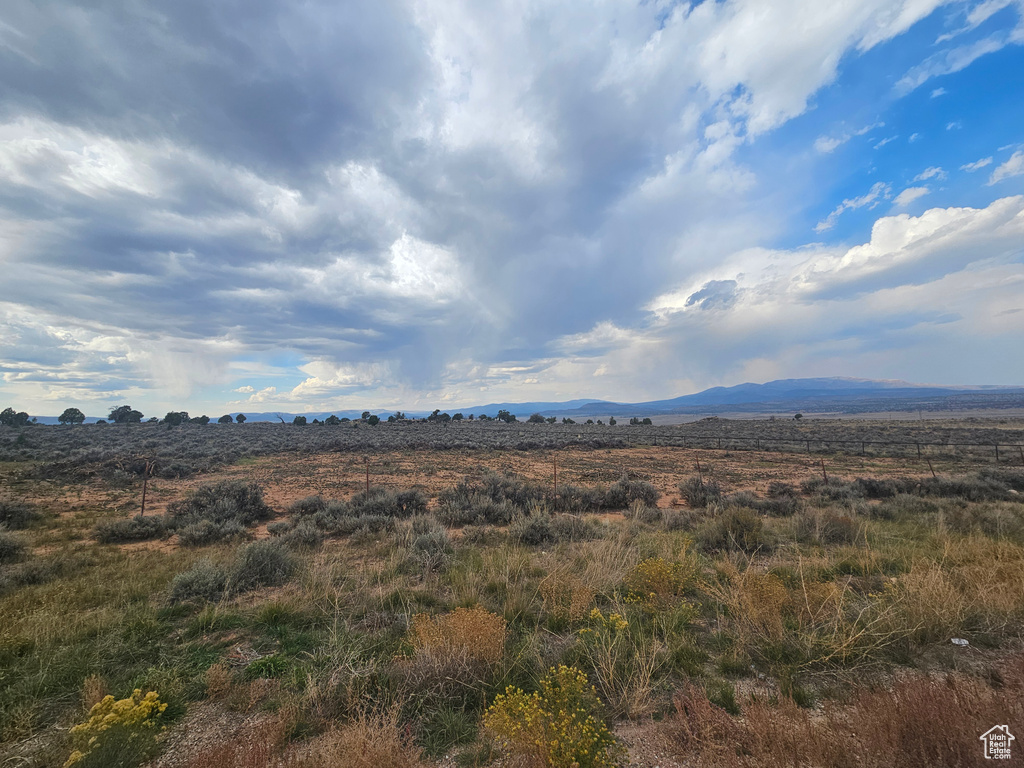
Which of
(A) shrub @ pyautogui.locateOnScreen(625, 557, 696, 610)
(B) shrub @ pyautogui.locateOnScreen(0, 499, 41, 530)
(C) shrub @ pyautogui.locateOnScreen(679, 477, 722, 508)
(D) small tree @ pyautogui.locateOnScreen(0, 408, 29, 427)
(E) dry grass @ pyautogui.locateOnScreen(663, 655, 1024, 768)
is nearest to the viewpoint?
(E) dry grass @ pyautogui.locateOnScreen(663, 655, 1024, 768)

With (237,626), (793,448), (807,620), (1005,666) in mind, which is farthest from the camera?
(793,448)

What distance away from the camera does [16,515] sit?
11266 mm

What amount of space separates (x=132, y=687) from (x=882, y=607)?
28.8ft

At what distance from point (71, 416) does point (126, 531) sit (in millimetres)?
83947

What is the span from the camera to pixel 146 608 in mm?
5793

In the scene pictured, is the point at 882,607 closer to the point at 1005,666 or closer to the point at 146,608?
the point at 1005,666

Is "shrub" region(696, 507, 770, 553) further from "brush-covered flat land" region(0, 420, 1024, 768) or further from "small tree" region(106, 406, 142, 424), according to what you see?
"small tree" region(106, 406, 142, 424)

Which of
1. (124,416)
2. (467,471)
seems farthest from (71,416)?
(467,471)

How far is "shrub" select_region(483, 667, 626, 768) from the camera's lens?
276 centimetres

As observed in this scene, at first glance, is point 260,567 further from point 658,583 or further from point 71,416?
point 71,416

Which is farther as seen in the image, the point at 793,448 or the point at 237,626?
the point at 793,448

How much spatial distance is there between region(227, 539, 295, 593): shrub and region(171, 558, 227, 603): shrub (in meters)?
0.17

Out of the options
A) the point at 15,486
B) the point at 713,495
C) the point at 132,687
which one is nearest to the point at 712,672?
the point at 132,687

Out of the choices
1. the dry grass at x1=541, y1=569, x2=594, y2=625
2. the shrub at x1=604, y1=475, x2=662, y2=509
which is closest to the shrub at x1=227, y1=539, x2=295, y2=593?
the dry grass at x1=541, y1=569, x2=594, y2=625
